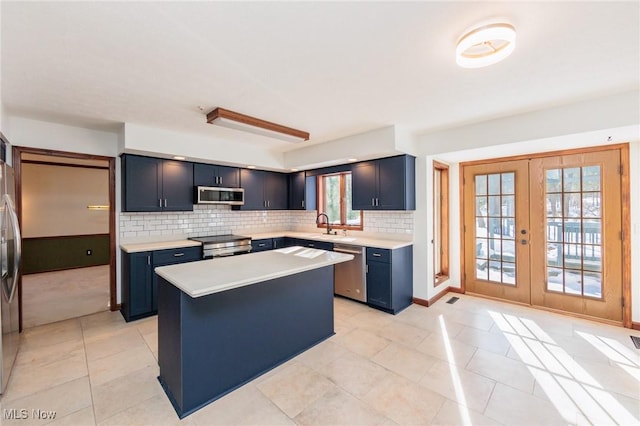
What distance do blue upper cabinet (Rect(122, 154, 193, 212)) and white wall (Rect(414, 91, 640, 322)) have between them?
11.2ft

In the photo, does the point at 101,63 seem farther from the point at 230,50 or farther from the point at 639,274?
the point at 639,274

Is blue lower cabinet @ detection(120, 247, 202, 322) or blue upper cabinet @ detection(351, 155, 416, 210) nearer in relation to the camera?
blue lower cabinet @ detection(120, 247, 202, 322)

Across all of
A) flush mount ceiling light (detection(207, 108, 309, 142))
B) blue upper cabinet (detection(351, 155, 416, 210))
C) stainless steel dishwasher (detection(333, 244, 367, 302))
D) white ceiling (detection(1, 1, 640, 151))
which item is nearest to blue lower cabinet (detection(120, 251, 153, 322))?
white ceiling (detection(1, 1, 640, 151))

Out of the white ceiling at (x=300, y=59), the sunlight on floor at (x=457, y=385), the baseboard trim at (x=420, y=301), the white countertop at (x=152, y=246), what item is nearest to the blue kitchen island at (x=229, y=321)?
the sunlight on floor at (x=457, y=385)

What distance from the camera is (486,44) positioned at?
1.82 m

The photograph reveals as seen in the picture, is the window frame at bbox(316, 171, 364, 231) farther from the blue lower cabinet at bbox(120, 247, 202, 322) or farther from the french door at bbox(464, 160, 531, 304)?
the blue lower cabinet at bbox(120, 247, 202, 322)

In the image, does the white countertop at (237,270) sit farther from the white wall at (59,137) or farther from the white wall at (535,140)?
the white wall at (59,137)

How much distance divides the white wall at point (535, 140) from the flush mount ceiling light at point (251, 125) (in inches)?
70.8

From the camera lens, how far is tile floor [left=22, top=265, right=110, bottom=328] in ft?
12.3

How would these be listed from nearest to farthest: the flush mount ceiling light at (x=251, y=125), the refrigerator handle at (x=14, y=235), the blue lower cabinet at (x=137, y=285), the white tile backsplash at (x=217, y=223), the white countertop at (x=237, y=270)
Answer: the white countertop at (x=237, y=270), the refrigerator handle at (x=14, y=235), the flush mount ceiling light at (x=251, y=125), the blue lower cabinet at (x=137, y=285), the white tile backsplash at (x=217, y=223)

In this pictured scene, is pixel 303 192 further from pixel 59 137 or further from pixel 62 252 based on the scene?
pixel 62 252

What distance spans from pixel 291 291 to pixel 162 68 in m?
2.12

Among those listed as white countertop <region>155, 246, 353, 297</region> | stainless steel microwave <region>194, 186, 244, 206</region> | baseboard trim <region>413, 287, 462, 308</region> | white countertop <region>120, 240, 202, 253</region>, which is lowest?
baseboard trim <region>413, 287, 462, 308</region>

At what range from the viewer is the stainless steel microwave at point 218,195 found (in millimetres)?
4274
